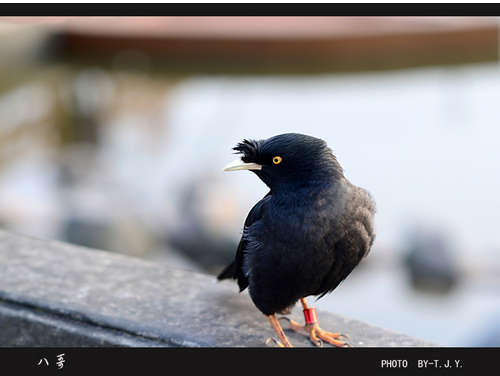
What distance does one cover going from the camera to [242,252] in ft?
7.85

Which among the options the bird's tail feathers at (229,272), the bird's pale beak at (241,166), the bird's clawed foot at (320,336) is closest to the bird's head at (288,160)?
the bird's pale beak at (241,166)

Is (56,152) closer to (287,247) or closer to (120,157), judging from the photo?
(120,157)

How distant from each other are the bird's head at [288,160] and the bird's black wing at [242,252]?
0.40 ft

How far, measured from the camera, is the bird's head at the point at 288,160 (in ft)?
6.88

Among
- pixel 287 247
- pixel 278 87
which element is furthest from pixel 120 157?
pixel 287 247

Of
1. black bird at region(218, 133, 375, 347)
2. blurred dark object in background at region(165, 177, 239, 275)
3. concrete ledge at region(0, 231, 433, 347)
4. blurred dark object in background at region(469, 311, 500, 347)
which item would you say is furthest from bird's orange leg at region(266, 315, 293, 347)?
blurred dark object in background at region(165, 177, 239, 275)

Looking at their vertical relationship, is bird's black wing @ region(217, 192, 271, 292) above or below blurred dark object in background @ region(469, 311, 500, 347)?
above

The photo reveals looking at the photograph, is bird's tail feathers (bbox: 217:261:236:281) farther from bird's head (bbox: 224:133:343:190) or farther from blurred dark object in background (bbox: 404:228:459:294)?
blurred dark object in background (bbox: 404:228:459:294)

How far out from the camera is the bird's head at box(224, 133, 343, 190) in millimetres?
2096

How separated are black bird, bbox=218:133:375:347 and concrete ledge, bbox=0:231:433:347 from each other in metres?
0.38

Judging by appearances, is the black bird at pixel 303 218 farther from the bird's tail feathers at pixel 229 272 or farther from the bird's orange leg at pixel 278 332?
the bird's tail feathers at pixel 229 272

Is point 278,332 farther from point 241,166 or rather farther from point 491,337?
point 491,337

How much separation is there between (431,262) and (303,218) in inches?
173

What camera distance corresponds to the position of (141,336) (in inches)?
97.4
